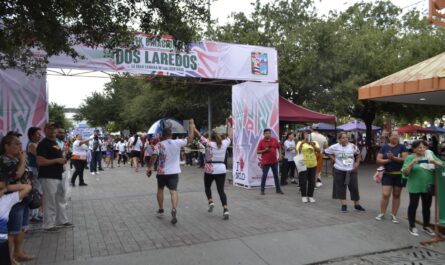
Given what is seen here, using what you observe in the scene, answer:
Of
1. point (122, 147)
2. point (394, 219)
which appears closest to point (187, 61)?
point (394, 219)

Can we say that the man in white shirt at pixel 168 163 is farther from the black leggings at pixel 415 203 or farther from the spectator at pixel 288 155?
the spectator at pixel 288 155

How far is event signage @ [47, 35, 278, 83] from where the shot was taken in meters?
9.69

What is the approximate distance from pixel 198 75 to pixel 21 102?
443 cm

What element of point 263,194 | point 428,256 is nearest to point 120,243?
point 428,256

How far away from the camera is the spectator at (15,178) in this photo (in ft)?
14.9

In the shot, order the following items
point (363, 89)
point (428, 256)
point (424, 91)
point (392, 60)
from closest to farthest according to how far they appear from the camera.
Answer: point (428, 256)
point (424, 91)
point (363, 89)
point (392, 60)

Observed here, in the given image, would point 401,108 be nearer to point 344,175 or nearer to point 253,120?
point 253,120

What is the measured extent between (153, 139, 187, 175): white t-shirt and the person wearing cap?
164 cm

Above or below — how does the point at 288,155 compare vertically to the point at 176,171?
below

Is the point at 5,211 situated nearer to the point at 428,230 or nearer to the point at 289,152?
the point at 428,230

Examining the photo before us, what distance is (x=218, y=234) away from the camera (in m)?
6.39

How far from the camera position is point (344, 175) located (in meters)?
8.21

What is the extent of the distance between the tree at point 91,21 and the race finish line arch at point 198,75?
7.45 ft

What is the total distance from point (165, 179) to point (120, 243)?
1.69m
